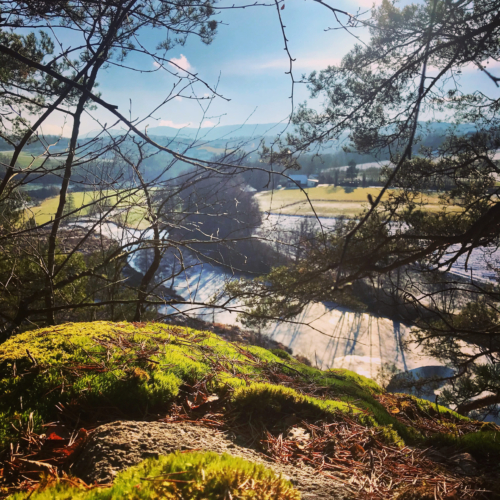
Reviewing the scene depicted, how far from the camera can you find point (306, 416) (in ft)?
6.97

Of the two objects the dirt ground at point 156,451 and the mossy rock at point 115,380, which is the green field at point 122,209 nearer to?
the mossy rock at point 115,380

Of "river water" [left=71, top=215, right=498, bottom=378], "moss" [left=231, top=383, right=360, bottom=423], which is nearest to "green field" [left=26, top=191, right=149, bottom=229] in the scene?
"moss" [left=231, top=383, right=360, bottom=423]

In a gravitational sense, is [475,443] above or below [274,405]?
below

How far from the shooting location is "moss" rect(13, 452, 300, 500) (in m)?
0.96

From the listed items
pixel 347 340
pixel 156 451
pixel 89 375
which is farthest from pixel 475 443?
pixel 347 340

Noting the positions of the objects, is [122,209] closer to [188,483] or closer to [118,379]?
[118,379]

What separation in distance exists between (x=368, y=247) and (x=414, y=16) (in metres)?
3.21

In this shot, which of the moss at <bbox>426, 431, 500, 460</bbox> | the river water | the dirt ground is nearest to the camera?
the dirt ground

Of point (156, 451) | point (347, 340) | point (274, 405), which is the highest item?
point (156, 451)

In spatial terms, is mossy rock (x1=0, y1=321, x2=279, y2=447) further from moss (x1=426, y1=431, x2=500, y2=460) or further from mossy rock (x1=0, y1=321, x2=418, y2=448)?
moss (x1=426, y1=431, x2=500, y2=460)

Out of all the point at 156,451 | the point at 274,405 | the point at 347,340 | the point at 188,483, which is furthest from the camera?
the point at 347,340

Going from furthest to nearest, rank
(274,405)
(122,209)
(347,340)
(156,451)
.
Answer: (347,340) → (122,209) → (274,405) → (156,451)

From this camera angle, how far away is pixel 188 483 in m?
1.00

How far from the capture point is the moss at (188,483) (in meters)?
0.96
